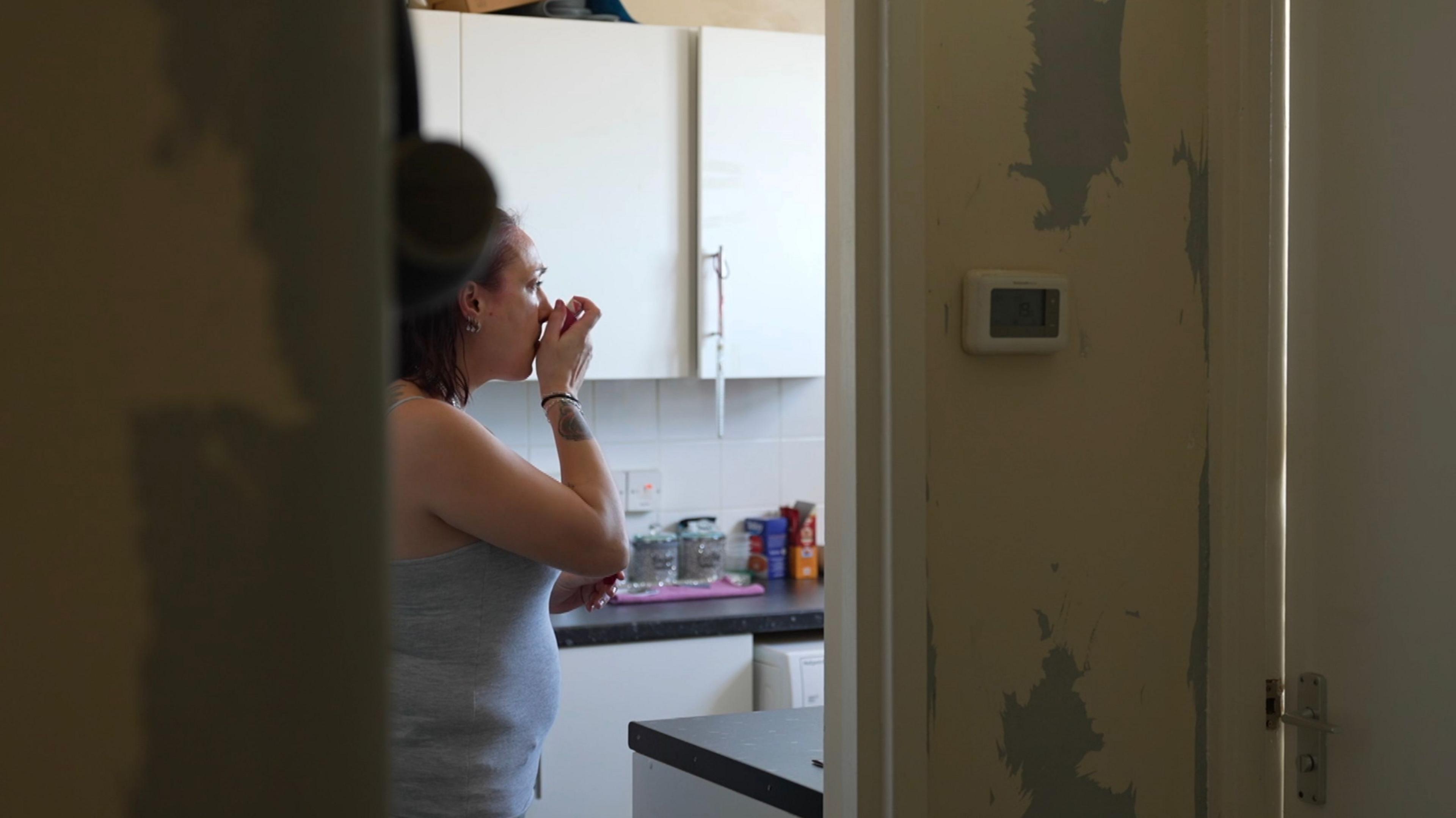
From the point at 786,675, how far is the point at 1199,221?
1.93 metres

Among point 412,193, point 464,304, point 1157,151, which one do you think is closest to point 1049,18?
point 1157,151

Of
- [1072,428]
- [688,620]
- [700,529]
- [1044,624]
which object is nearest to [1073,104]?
[1072,428]

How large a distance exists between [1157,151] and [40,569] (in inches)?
59.6

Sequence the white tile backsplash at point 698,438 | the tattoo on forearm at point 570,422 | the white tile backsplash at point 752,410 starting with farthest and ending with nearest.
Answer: the white tile backsplash at point 752,410
the white tile backsplash at point 698,438
the tattoo on forearm at point 570,422

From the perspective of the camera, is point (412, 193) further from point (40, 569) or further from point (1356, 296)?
point (1356, 296)

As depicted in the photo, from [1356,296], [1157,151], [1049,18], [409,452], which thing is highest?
[1049,18]

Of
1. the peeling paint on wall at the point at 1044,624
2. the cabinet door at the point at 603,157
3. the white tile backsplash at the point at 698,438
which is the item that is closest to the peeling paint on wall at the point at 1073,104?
the peeling paint on wall at the point at 1044,624

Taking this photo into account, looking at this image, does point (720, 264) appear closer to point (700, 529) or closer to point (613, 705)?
point (700, 529)

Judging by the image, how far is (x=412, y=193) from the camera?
211mm

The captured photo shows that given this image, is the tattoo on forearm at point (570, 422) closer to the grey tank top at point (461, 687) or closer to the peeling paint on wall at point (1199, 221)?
the grey tank top at point (461, 687)

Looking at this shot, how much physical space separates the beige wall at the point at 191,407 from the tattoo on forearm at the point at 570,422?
1.63 m

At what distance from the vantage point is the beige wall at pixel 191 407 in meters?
0.07

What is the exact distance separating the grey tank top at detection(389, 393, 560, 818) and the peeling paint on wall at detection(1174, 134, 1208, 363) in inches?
34.3

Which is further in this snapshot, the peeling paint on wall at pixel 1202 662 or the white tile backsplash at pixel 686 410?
the white tile backsplash at pixel 686 410
